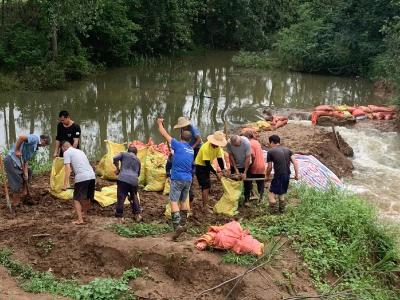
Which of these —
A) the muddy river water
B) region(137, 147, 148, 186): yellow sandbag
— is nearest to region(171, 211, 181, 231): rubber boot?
region(137, 147, 148, 186): yellow sandbag

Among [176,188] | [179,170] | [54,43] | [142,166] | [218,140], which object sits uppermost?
[54,43]

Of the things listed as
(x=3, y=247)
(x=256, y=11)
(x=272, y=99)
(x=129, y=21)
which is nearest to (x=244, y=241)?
(x=3, y=247)

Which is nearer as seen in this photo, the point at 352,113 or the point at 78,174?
the point at 78,174

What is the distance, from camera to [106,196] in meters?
8.61

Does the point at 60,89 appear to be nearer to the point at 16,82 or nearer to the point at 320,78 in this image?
the point at 16,82

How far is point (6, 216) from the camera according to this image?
7770 mm

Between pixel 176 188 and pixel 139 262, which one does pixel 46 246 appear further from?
pixel 176 188

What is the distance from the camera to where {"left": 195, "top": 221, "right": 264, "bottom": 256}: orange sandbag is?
20.0ft

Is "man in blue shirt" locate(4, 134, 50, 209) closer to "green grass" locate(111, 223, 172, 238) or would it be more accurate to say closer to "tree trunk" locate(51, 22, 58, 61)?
"green grass" locate(111, 223, 172, 238)

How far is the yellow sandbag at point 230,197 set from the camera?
320 inches

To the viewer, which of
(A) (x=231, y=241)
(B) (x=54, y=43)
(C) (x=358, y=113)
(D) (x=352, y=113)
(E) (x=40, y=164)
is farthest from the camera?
(B) (x=54, y=43)

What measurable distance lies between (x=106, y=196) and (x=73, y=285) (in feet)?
10.1

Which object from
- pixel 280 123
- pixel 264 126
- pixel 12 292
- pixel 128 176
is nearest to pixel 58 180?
pixel 128 176

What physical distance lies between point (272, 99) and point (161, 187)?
13.2 meters
